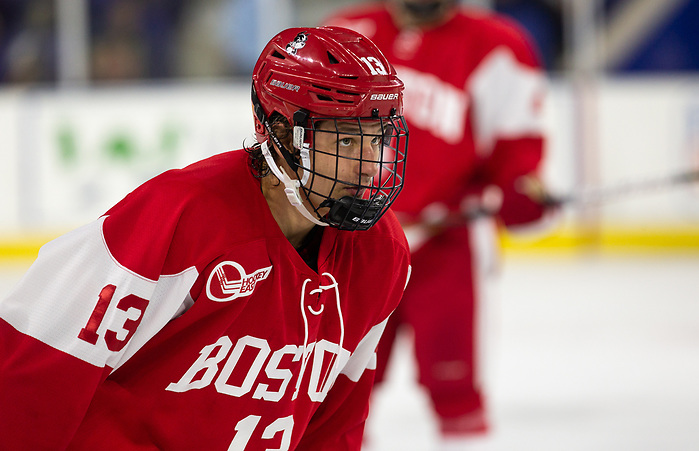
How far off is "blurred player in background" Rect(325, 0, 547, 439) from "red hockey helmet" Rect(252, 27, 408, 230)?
Result: 1.32m

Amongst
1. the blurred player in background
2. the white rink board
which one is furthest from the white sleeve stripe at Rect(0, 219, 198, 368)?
the white rink board

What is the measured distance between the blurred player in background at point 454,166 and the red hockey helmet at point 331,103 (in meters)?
1.32

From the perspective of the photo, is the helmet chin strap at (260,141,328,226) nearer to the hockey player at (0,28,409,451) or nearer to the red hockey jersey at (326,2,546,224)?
the hockey player at (0,28,409,451)

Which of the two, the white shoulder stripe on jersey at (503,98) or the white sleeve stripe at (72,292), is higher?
the white sleeve stripe at (72,292)

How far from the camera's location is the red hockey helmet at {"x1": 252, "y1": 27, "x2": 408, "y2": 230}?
4.32 feet

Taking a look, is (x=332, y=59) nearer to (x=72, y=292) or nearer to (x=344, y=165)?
(x=344, y=165)

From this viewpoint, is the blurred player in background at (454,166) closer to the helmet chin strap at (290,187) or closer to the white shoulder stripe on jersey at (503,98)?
the white shoulder stripe on jersey at (503,98)

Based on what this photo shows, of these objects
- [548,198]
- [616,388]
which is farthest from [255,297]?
[616,388]

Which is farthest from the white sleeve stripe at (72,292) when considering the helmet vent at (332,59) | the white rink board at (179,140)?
the white rink board at (179,140)

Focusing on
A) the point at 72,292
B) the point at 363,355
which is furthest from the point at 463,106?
the point at 72,292

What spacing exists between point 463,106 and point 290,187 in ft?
4.69

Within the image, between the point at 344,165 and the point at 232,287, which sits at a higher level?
the point at 344,165

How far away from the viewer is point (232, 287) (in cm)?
130

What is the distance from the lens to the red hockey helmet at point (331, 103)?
1.32 meters
